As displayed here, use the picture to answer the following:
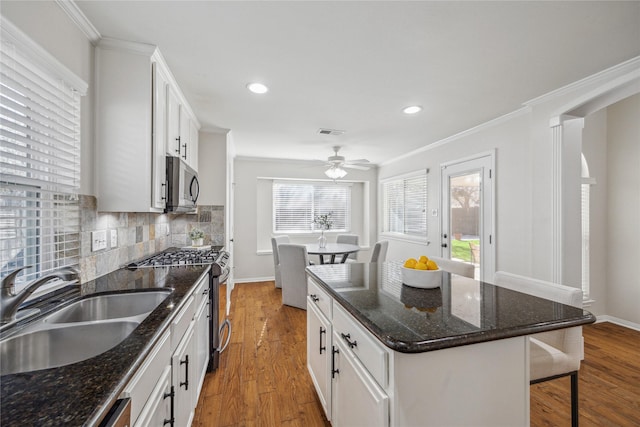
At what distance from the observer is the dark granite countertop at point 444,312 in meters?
0.95

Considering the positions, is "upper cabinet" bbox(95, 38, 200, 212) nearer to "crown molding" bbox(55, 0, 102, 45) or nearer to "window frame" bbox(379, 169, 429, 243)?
"crown molding" bbox(55, 0, 102, 45)

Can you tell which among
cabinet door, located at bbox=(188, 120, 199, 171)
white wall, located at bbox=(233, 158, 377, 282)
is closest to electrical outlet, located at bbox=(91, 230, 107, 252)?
cabinet door, located at bbox=(188, 120, 199, 171)

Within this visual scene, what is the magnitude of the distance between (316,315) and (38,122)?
5.87 feet

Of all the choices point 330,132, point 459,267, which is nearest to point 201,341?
point 459,267

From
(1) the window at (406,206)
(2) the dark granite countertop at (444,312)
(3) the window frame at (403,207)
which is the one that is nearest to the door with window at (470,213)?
(3) the window frame at (403,207)

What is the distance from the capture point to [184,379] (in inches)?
56.9

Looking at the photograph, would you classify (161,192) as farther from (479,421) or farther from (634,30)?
(634,30)

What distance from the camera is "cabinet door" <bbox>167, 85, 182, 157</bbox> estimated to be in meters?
2.14

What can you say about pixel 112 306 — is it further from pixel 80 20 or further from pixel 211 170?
pixel 211 170

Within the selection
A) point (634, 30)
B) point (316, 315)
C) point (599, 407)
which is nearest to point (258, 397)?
point (316, 315)

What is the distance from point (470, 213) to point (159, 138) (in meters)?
3.62

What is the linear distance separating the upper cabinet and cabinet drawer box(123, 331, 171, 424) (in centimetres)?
103

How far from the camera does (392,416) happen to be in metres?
0.95

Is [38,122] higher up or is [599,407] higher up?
[38,122]
